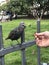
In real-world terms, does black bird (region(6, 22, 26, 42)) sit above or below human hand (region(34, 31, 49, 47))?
below

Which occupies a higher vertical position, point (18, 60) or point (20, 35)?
point (20, 35)

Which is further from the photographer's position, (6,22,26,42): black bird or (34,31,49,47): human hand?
(6,22,26,42): black bird

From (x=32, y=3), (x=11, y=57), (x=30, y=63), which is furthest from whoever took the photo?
(x=32, y=3)

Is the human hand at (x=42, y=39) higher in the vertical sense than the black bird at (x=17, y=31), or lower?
higher

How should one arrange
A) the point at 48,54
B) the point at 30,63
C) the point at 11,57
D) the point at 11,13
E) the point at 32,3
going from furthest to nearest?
the point at 11,13
the point at 32,3
the point at 48,54
the point at 11,57
the point at 30,63

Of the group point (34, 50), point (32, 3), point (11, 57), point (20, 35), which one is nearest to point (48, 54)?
point (34, 50)

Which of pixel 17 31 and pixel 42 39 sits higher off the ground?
pixel 42 39

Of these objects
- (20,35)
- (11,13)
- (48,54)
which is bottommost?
(11,13)

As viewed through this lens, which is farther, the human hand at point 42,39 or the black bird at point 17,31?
the black bird at point 17,31

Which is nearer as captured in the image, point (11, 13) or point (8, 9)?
point (8, 9)

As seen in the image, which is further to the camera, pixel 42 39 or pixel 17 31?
pixel 17 31

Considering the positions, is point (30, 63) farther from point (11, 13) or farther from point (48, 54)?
point (11, 13)

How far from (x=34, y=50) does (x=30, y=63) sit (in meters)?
0.97

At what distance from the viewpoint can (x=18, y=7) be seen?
2153 centimetres
